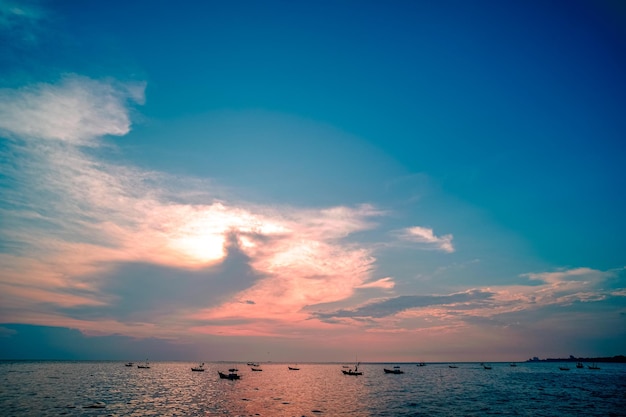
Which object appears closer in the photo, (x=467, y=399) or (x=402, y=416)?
(x=402, y=416)

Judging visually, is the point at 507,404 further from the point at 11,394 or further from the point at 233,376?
the point at 11,394

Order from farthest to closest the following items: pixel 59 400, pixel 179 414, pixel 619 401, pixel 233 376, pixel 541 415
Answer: pixel 233 376
pixel 619 401
pixel 59 400
pixel 541 415
pixel 179 414

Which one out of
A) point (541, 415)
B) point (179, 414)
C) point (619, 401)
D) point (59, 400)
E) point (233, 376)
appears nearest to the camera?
point (179, 414)

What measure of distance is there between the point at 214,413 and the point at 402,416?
24654mm

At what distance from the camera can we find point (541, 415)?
4962 centimetres

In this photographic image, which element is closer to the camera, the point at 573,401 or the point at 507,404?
the point at 507,404

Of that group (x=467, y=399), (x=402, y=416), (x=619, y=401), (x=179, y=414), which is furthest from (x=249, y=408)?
(x=619, y=401)

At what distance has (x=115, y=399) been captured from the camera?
59281 mm

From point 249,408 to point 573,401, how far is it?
56.9 m

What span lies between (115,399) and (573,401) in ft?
259

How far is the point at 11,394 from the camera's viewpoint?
6394cm

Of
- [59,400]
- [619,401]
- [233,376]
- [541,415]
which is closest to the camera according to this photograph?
[541,415]

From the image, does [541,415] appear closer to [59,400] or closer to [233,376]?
[59,400]

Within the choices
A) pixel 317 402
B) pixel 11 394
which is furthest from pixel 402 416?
pixel 11 394
